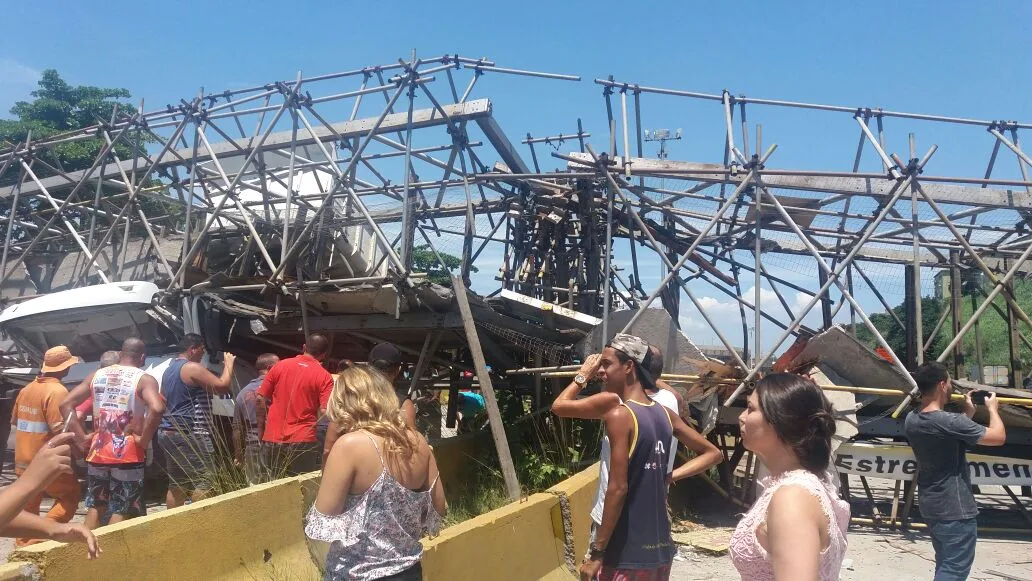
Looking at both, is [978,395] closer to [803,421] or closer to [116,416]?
[803,421]

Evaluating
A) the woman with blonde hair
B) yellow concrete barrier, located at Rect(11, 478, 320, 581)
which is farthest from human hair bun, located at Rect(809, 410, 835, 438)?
yellow concrete barrier, located at Rect(11, 478, 320, 581)

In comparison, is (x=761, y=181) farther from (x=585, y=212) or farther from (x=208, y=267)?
(x=208, y=267)

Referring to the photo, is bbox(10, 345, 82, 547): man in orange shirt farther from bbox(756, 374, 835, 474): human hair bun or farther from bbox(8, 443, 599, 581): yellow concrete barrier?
bbox(756, 374, 835, 474): human hair bun

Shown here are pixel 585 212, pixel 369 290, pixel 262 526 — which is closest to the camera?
pixel 262 526

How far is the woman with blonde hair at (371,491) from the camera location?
2.80 m

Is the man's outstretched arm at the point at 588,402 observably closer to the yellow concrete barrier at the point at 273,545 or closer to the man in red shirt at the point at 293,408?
the yellow concrete barrier at the point at 273,545

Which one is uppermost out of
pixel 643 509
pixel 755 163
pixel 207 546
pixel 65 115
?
pixel 65 115

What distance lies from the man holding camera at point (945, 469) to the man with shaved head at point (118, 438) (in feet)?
16.5

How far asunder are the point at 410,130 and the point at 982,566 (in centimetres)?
687

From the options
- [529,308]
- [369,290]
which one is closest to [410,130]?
[369,290]

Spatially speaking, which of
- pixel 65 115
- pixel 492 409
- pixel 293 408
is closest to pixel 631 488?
pixel 492 409

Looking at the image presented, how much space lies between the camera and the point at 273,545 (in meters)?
4.78

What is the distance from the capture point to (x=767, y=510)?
2.12m

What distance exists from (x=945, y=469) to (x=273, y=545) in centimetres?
413
